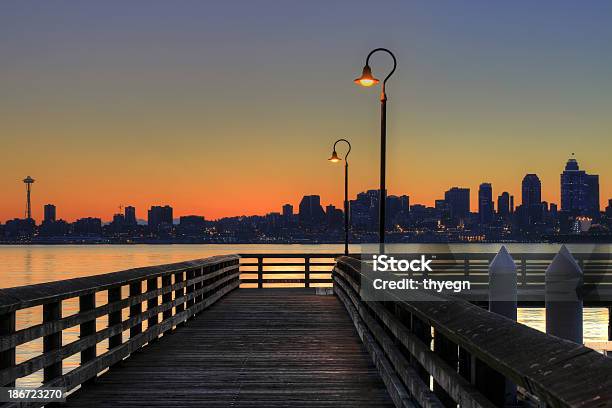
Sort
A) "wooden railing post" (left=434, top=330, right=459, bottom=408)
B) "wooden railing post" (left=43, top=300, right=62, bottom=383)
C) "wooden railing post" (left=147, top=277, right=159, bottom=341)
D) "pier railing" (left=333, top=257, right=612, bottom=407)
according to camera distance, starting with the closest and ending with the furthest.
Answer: "pier railing" (left=333, top=257, right=612, bottom=407)
"wooden railing post" (left=434, top=330, right=459, bottom=408)
"wooden railing post" (left=43, top=300, right=62, bottom=383)
"wooden railing post" (left=147, top=277, right=159, bottom=341)

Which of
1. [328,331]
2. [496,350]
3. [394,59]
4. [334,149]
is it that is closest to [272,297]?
[394,59]

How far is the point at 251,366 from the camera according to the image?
1142 centimetres

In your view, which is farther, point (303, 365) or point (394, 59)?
point (394, 59)

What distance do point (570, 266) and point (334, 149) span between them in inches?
1072

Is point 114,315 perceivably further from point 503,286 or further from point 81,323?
point 503,286

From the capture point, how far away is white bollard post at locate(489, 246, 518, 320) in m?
12.7

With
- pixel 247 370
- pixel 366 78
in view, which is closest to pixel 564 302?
pixel 247 370

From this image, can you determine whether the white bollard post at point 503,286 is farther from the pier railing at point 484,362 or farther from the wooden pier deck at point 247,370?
the pier railing at point 484,362

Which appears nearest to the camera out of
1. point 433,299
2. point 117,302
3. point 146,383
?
point 433,299

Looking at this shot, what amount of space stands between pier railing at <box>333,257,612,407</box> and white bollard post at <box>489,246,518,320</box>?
444 centimetres

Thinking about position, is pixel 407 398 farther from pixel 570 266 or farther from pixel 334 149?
pixel 334 149

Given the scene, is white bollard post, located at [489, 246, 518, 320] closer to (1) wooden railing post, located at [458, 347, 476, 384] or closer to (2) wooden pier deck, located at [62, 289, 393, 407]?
(2) wooden pier deck, located at [62, 289, 393, 407]

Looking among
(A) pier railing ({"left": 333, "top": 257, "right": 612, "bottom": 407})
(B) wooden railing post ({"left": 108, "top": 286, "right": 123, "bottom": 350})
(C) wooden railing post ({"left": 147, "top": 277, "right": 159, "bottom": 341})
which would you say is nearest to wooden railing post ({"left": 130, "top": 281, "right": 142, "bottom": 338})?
(C) wooden railing post ({"left": 147, "top": 277, "right": 159, "bottom": 341})

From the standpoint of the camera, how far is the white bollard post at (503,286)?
1268cm
